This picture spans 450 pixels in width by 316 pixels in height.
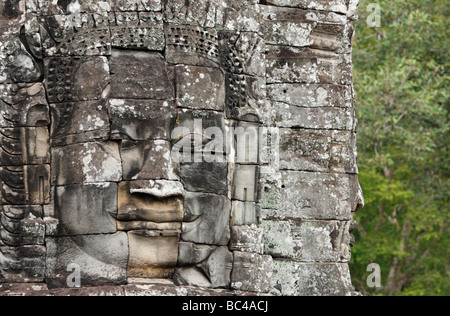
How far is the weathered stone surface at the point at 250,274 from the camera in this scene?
37.4 feet

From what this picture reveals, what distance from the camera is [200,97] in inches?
439

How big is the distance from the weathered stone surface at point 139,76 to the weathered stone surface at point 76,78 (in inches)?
4.2

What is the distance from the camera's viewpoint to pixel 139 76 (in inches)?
431

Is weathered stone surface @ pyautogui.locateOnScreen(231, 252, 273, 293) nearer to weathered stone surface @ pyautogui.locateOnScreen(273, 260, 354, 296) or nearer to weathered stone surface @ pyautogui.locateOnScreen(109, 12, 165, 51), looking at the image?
weathered stone surface @ pyautogui.locateOnScreen(273, 260, 354, 296)

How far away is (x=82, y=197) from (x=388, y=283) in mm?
13866

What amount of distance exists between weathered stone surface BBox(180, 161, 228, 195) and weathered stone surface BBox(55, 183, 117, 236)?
0.72 metres

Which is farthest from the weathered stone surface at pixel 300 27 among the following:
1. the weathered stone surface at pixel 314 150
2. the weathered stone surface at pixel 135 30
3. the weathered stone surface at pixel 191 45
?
the weathered stone surface at pixel 135 30

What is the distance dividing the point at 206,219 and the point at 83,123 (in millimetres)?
1500

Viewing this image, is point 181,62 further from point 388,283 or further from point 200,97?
point 388,283

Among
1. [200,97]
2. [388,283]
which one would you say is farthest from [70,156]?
[388,283]

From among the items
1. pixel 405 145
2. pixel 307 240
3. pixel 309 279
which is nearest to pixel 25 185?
pixel 307 240

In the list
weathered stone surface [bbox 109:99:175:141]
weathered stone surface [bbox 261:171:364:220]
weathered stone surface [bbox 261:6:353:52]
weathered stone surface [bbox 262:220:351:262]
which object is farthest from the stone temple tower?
weathered stone surface [bbox 261:171:364:220]

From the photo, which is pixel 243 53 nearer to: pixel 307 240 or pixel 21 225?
pixel 307 240

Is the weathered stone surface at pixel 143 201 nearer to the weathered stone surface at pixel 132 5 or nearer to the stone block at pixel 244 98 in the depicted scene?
the stone block at pixel 244 98
